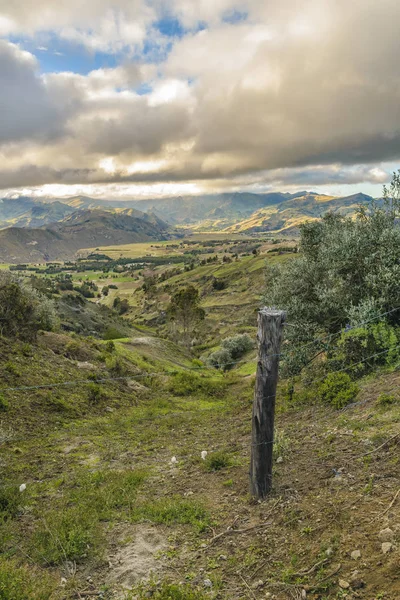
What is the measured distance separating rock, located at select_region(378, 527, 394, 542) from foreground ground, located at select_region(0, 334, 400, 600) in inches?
0.9

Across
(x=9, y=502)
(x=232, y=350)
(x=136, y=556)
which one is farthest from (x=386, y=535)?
(x=232, y=350)

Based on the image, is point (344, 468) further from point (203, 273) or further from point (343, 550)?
point (203, 273)

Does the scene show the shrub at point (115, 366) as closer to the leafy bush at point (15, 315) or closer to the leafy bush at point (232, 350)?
the leafy bush at point (15, 315)

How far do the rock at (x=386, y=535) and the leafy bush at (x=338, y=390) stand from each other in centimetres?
820

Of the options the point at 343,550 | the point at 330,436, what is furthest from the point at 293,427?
the point at 343,550

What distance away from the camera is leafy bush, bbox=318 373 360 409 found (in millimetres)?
14645

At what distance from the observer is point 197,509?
30.8 ft

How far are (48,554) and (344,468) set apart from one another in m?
7.49

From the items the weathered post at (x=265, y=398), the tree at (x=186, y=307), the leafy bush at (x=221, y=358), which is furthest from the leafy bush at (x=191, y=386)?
the tree at (x=186, y=307)

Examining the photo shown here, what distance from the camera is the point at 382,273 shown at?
17.9 metres

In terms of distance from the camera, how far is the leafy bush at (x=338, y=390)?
14645mm

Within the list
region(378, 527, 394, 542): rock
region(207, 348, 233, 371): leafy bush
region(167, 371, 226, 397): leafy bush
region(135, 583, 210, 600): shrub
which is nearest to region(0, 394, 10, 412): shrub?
region(135, 583, 210, 600): shrub

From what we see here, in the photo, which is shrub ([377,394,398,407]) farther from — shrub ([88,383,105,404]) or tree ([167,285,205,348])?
tree ([167,285,205,348])

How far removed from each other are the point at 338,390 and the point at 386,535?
381 inches
